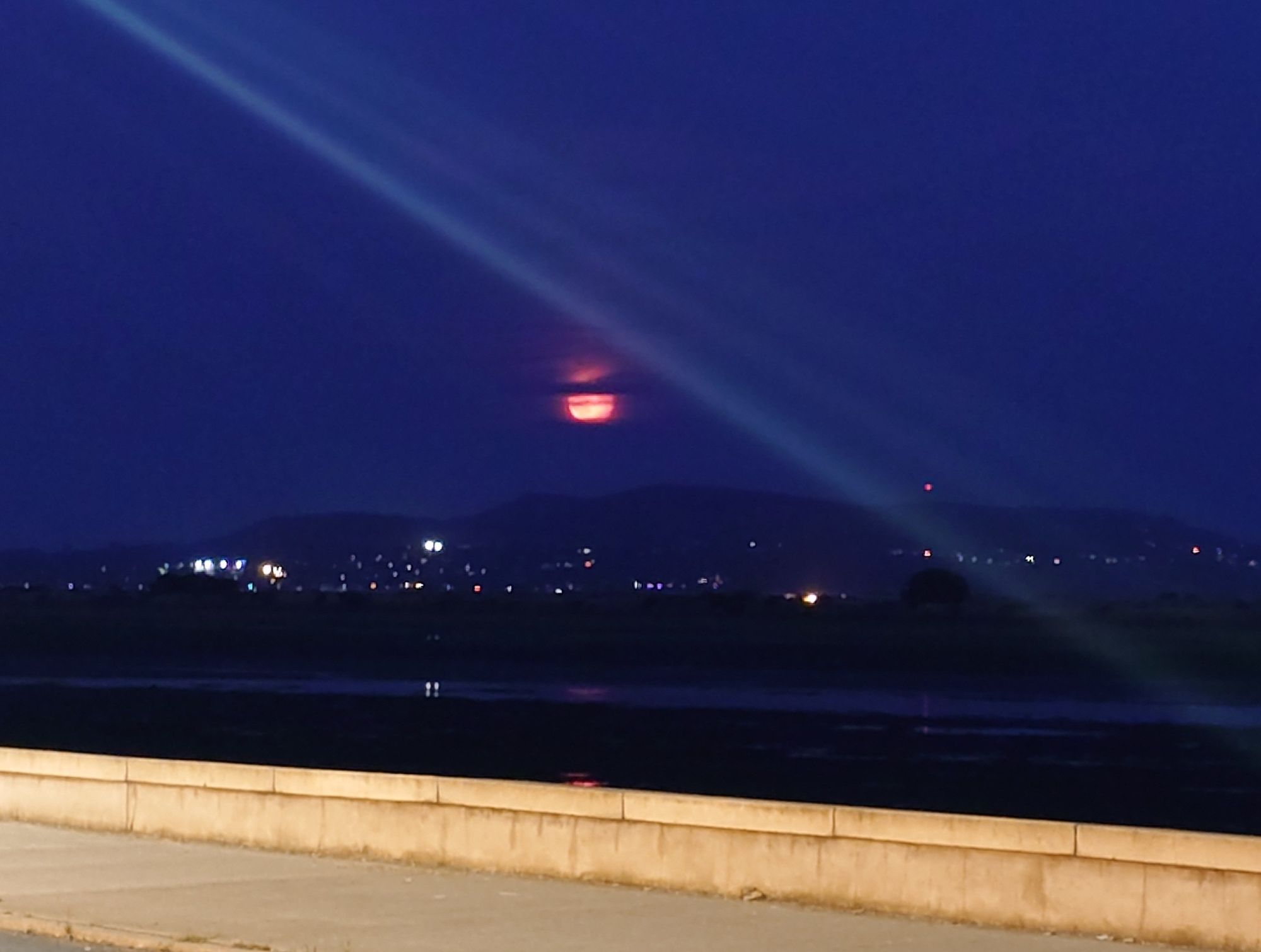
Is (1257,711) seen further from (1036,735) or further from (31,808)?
(31,808)

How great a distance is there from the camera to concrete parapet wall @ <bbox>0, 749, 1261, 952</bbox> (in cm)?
1204

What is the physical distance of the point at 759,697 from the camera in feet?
165

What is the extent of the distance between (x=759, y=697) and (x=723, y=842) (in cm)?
3617

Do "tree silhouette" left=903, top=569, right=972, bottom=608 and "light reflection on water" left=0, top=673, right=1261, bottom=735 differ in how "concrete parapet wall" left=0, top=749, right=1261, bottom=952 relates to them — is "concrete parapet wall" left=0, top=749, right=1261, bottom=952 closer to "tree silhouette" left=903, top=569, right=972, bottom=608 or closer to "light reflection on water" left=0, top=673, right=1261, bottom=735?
"light reflection on water" left=0, top=673, right=1261, bottom=735

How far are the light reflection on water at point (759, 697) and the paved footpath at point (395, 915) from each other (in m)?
26.9

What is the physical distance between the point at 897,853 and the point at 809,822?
28.9 inches

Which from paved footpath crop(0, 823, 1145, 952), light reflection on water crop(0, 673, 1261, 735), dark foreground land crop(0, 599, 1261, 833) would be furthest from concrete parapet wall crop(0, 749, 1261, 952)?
light reflection on water crop(0, 673, 1261, 735)

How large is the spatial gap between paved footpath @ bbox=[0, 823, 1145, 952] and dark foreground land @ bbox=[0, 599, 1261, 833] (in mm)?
13564

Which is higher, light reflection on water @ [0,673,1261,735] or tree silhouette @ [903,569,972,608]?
tree silhouette @ [903,569,972,608]

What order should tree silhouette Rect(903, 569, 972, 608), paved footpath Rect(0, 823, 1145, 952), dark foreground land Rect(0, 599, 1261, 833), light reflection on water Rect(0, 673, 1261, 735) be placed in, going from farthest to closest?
Result: tree silhouette Rect(903, 569, 972, 608) < light reflection on water Rect(0, 673, 1261, 735) < dark foreground land Rect(0, 599, 1261, 833) < paved footpath Rect(0, 823, 1145, 952)

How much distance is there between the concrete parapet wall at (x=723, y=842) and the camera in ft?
39.5

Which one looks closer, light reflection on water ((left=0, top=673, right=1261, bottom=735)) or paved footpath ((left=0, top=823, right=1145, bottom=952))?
paved footpath ((left=0, top=823, right=1145, bottom=952))

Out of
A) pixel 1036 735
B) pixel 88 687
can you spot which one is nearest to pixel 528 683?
pixel 88 687

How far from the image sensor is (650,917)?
13258 millimetres
